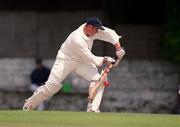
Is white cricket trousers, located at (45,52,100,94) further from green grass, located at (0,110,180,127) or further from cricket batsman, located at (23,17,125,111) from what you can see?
green grass, located at (0,110,180,127)

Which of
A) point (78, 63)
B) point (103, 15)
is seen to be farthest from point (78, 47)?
point (103, 15)

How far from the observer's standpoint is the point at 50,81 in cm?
1359

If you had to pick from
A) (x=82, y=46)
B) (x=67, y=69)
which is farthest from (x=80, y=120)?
(x=67, y=69)

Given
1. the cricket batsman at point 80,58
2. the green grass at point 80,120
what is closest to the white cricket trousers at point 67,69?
the cricket batsman at point 80,58

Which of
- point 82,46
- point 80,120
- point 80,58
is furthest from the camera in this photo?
point 80,58

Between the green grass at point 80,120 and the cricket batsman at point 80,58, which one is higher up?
the cricket batsman at point 80,58

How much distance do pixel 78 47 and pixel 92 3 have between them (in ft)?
22.8

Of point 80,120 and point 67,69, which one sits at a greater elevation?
point 67,69

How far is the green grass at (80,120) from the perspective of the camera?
10.9 metres

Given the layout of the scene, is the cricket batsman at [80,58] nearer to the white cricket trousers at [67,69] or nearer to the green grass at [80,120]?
the white cricket trousers at [67,69]

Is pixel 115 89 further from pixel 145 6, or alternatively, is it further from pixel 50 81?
pixel 50 81

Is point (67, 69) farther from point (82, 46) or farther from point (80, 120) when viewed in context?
point (80, 120)

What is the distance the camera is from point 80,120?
11.3 metres

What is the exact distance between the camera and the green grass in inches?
430
